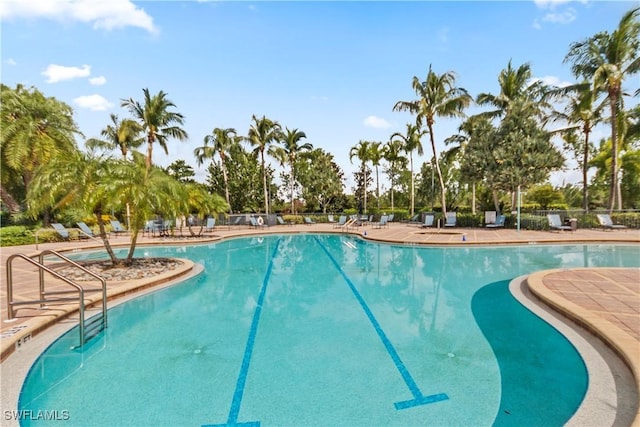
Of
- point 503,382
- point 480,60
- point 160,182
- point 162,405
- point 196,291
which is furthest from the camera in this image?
point 480,60

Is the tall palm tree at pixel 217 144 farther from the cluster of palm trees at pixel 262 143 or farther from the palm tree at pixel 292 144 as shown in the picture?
the palm tree at pixel 292 144

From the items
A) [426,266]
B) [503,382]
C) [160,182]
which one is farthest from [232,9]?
[503,382]

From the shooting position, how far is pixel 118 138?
2384 centimetres

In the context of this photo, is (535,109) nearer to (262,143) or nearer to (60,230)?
(262,143)

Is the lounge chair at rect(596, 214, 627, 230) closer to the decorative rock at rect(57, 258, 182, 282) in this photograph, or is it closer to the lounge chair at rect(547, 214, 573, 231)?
the lounge chair at rect(547, 214, 573, 231)

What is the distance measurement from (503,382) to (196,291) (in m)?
6.62

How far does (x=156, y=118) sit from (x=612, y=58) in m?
29.3

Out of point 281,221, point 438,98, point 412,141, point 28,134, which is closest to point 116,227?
point 28,134

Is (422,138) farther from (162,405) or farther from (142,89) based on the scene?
(162,405)

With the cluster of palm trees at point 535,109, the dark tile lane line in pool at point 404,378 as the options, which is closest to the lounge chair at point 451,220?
the cluster of palm trees at point 535,109

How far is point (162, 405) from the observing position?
3.23 metres

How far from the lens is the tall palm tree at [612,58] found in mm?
17188

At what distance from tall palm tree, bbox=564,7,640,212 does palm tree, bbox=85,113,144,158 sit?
30.2 metres

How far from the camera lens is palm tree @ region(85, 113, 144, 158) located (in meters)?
23.2
